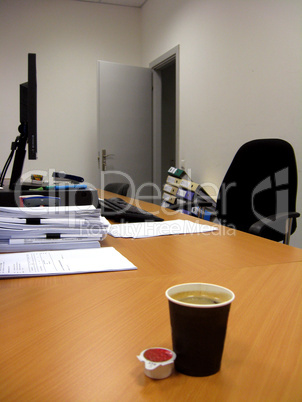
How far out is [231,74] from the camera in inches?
112

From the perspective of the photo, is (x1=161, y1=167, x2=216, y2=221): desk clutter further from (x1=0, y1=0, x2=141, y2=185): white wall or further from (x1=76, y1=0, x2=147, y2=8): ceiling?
(x1=76, y1=0, x2=147, y2=8): ceiling

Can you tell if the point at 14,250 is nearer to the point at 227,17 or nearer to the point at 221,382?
the point at 221,382

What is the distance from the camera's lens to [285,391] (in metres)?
0.40

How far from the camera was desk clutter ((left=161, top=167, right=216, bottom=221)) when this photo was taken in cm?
273

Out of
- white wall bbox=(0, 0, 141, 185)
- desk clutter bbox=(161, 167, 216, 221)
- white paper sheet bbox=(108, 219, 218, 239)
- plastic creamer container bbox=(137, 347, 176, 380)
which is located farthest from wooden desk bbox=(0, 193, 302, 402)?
white wall bbox=(0, 0, 141, 185)

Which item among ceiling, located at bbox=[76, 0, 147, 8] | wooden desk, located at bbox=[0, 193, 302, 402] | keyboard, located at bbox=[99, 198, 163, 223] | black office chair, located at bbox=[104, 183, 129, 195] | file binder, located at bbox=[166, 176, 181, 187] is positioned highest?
ceiling, located at bbox=[76, 0, 147, 8]

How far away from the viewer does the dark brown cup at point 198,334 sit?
396mm

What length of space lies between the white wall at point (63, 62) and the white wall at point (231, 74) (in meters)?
0.68

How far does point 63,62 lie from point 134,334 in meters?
4.38

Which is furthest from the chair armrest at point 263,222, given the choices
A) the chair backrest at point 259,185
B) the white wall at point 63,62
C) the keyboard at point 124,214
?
the white wall at point 63,62

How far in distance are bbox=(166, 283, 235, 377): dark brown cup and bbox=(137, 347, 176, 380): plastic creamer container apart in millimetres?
13

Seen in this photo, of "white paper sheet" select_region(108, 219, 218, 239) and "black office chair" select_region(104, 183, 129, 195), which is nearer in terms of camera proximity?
"white paper sheet" select_region(108, 219, 218, 239)

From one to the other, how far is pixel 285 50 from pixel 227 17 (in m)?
0.81

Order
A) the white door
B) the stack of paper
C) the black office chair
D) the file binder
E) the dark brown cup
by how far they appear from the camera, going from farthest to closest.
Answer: the white door < the file binder < the black office chair < the stack of paper < the dark brown cup
